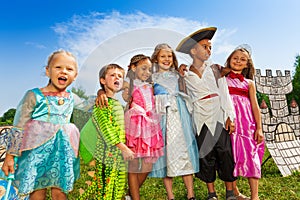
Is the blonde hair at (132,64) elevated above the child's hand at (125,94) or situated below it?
above

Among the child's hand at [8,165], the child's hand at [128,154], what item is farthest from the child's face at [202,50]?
the child's hand at [8,165]

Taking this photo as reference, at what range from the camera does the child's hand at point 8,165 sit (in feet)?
8.20

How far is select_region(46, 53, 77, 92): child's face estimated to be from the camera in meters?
2.65

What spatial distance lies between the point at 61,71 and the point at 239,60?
1.93 meters

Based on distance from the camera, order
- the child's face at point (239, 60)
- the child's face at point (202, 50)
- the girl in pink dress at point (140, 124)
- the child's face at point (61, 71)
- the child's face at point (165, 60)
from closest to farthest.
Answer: the child's face at point (61, 71)
the girl in pink dress at point (140, 124)
the child's face at point (165, 60)
the child's face at point (202, 50)
the child's face at point (239, 60)

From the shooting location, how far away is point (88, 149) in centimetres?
289

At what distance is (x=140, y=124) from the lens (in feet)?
9.71

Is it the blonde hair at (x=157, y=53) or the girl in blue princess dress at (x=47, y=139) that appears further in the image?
the blonde hair at (x=157, y=53)

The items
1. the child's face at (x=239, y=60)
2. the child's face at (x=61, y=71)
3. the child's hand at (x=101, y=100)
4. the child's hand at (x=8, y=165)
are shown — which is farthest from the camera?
the child's face at (x=239, y=60)

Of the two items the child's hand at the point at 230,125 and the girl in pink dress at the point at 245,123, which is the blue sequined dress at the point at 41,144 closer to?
the child's hand at the point at 230,125

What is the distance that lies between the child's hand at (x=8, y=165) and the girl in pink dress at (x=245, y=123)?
2124 mm

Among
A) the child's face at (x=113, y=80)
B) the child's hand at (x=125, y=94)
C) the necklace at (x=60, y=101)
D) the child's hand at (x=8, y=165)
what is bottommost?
the child's hand at (x=8, y=165)

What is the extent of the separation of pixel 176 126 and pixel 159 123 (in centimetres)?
17

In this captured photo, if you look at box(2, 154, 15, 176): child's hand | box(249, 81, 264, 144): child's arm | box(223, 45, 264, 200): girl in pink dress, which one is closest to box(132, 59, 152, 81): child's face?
box(223, 45, 264, 200): girl in pink dress
